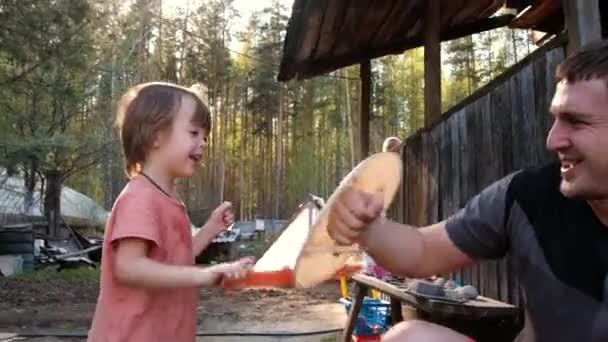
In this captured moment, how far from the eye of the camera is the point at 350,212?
116 centimetres

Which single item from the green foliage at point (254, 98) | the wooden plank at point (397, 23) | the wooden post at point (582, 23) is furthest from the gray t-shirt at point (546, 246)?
the green foliage at point (254, 98)

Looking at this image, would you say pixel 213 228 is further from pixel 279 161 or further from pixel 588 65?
pixel 279 161

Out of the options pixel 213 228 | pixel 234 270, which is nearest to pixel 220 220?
A: pixel 213 228

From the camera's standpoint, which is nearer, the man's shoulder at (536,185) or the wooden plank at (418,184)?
the man's shoulder at (536,185)

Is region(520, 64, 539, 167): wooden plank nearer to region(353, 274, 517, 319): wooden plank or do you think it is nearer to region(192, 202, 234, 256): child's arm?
region(353, 274, 517, 319): wooden plank

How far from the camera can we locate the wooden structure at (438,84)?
7.73ft

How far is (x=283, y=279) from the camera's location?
5.33ft

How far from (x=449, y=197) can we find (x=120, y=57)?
1839 cm

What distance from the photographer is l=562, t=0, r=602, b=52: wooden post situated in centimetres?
208

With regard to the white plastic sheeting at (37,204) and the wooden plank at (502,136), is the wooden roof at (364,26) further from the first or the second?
the white plastic sheeting at (37,204)

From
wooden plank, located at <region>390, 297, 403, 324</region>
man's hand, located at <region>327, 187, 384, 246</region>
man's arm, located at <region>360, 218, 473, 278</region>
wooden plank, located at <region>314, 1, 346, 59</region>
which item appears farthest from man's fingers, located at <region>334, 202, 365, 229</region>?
wooden plank, located at <region>314, 1, 346, 59</region>

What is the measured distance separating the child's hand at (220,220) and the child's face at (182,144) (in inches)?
10.5

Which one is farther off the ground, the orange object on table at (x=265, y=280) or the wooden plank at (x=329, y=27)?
the wooden plank at (x=329, y=27)

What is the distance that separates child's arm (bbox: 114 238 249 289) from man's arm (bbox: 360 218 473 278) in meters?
0.35
